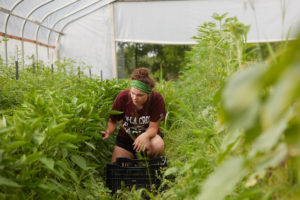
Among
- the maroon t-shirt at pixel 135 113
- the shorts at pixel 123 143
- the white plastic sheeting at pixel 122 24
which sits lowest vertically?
the shorts at pixel 123 143

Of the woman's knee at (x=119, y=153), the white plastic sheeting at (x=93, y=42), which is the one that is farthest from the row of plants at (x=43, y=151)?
the white plastic sheeting at (x=93, y=42)

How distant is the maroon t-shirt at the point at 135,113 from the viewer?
2920 mm

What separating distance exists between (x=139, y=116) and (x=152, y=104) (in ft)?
0.61

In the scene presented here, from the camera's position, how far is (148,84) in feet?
9.22

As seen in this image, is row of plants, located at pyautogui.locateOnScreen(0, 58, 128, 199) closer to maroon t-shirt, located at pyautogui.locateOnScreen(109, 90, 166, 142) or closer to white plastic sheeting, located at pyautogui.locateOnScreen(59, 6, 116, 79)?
maroon t-shirt, located at pyautogui.locateOnScreen(109, 90, 166, 142)

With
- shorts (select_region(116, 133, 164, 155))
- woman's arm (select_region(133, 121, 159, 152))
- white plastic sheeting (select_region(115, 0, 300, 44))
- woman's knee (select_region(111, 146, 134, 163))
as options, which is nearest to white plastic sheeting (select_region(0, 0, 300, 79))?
white plastic sheeting (select_region(115, 0, 300, 44))

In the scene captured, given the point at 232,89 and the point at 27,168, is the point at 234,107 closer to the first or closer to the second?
the point at 232,89

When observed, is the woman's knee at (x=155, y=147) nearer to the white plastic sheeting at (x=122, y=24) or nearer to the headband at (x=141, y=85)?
the headband at (x=141, y=85)

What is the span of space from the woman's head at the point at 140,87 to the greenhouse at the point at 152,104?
14mm

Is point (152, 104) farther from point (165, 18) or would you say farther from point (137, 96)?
point (165, 18)

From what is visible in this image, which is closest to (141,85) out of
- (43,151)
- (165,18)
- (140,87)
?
(140,87)

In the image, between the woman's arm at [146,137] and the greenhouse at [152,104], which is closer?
the greenhouse at [152,104]

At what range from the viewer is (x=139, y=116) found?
2986mm

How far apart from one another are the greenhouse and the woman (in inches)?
0.6
